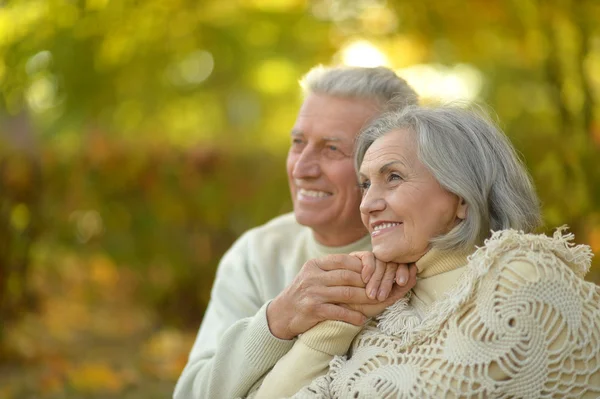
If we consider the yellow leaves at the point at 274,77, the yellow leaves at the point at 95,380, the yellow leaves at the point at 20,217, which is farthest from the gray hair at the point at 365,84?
the yellow leaves at the point at 274,77

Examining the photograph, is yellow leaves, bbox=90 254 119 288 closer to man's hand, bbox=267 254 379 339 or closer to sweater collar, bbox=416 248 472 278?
man's hand, bbox=267 254 379 339

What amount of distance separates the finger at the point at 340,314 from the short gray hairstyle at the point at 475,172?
1.12 feet

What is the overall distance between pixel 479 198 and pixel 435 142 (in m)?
0.23

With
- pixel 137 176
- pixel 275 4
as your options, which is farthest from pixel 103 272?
pixel 275 4

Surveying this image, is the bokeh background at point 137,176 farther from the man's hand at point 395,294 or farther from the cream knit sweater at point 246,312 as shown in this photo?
the man's hand at point 395,294

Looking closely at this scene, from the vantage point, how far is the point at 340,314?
2.61m

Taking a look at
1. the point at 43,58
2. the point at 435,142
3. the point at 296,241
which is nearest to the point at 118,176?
the point at 43,58

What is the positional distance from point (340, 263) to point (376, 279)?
14 cm

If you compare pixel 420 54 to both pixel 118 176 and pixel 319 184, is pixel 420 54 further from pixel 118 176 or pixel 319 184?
pixel 319 184

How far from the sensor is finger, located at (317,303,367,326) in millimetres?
2604

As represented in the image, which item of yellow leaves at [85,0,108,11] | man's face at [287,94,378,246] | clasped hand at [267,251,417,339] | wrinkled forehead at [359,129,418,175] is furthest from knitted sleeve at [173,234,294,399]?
yellow leaves at [85,0,108,11]

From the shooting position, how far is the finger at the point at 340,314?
8.54 feet

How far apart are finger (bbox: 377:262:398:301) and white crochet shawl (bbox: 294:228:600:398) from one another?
19 centimetres

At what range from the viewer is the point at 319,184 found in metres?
3.37
